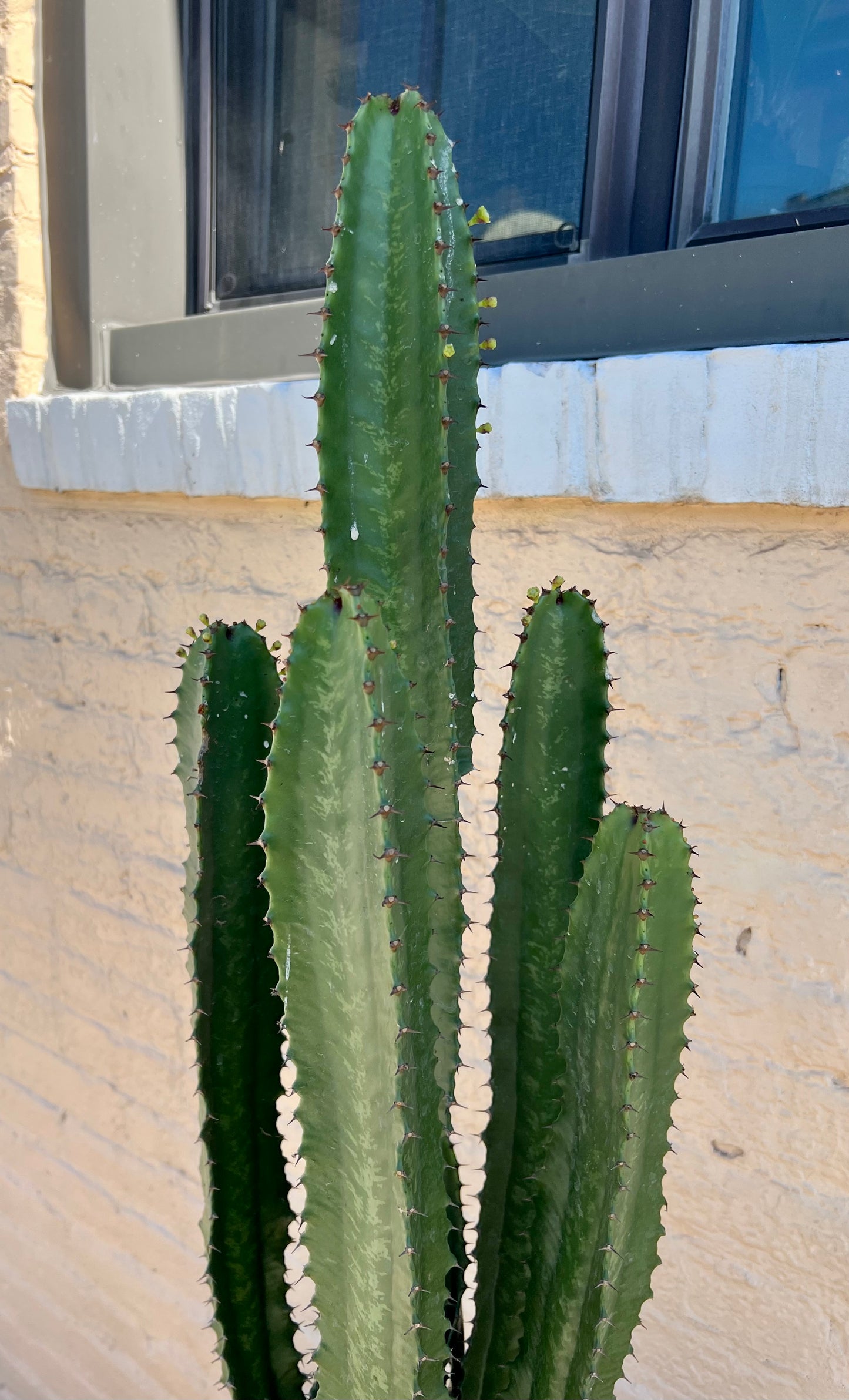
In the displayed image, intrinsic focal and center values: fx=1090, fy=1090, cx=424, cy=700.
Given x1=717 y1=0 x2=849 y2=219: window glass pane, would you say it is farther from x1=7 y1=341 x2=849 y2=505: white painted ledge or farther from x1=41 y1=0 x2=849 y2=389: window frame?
x1=7 y1=341 x2=849 y2=505: white painted ledge

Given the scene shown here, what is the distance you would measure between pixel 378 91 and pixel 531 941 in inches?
49.9

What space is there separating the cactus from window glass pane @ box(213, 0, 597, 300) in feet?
2.21

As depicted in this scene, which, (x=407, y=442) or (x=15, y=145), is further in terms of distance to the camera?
(x=15, y=145)

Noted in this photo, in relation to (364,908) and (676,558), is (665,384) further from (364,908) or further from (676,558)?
(364,908)

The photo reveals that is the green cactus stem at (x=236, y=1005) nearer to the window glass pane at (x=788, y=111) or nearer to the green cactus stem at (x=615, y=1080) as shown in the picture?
the green cactus stem at (x=615, y=1080)

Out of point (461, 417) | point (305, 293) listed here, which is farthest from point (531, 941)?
point (305, 293)

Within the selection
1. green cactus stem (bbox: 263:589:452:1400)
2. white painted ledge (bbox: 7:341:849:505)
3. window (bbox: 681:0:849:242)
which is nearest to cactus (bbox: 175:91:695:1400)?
green cactus stem (bbox: 263:589:452:1400)

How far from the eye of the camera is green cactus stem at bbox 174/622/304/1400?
86 cm

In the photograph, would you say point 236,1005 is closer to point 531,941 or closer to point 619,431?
point 531,941

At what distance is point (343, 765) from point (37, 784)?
1499 mm

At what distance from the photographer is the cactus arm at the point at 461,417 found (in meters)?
0.78

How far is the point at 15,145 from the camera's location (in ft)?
5.74

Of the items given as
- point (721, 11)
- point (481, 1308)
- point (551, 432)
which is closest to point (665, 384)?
point (551, 432)

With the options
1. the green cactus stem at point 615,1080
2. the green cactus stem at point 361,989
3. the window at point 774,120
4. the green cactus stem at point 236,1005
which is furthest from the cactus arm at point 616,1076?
the window at point 774,120
